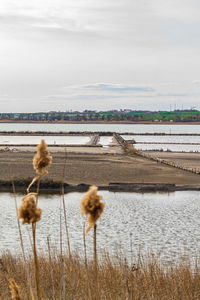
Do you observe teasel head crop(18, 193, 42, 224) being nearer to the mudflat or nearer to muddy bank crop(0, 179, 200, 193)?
the mudflat

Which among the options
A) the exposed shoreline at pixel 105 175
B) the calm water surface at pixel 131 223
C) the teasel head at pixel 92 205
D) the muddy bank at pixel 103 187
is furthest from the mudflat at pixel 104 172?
the teasel head at pixel 92 205

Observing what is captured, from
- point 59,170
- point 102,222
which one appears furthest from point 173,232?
point 59,170

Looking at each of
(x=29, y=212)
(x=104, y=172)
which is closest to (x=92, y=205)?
(x=29, y=212)

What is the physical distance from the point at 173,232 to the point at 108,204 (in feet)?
20.3

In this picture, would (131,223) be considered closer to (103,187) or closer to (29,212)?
(103,187)

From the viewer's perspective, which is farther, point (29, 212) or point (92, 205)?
point (29, 212)

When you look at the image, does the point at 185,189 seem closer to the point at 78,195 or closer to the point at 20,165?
the point at 78,195

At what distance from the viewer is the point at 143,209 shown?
22.0 meters

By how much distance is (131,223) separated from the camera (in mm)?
18734

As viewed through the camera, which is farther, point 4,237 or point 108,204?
point 108,204

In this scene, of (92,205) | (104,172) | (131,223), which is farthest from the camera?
(104,172)

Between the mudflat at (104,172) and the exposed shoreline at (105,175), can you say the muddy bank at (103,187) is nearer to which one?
the exposed shoreline at (105,175)

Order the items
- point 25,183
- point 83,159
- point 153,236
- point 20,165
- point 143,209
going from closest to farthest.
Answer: point 153,236 < point 143,209 < point 25,183 < point 20,165 < point 83,159

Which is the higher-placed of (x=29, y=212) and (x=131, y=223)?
(x=29, y=212)
